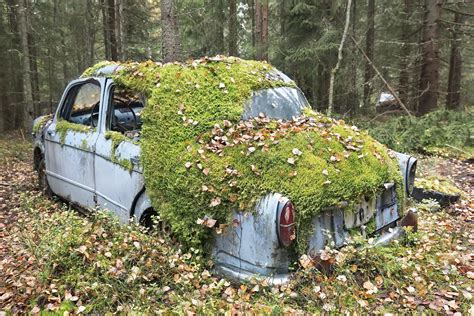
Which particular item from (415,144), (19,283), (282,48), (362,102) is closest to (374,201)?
(19,283)

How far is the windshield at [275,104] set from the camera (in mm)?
4566

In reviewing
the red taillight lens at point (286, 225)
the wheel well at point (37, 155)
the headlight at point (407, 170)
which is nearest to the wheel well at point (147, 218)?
the red taillight lens at point (286, 225)

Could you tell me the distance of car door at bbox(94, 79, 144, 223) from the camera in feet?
14.6

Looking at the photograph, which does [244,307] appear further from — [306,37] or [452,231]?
[306,37]

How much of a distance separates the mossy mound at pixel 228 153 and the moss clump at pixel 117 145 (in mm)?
408

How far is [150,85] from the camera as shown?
4434 mm

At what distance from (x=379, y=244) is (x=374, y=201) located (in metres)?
0.42

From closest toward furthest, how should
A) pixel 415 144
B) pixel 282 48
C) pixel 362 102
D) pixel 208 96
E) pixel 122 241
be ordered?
pixel 122 241
pixel 208 96
pixel 415 144
pixel 282 48
pixel 362 102

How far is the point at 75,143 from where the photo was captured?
5.63 meters

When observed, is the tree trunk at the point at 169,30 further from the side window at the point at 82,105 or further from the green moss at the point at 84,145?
the green moss at the point at 84,145

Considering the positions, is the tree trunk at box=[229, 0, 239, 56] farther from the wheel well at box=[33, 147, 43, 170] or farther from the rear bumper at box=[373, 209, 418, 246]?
the rear bumper at box=[373, 209, 418, 246]

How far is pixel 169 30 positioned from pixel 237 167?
20.0 feet

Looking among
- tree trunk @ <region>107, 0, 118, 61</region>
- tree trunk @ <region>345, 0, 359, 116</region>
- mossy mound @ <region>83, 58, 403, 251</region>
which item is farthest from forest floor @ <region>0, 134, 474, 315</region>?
tree trunk @ <region>107, 0, 118, 61</region>

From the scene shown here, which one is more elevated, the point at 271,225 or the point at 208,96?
the point at 208,96
